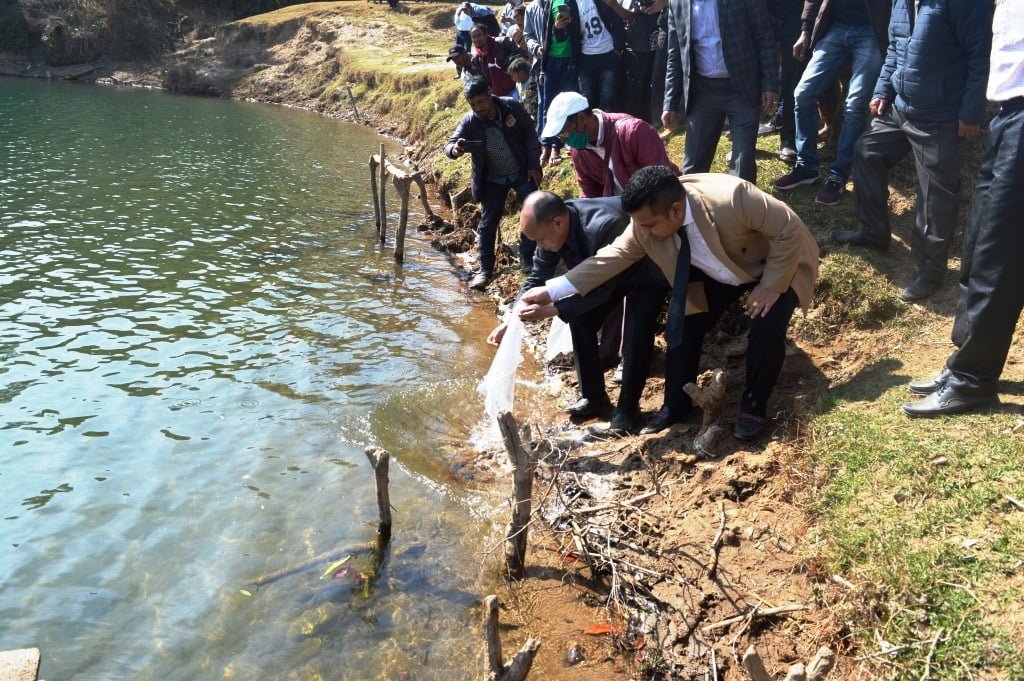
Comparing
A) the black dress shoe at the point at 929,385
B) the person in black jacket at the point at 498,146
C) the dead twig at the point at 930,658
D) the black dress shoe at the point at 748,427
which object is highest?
the person in black jacket at the point at 498,146

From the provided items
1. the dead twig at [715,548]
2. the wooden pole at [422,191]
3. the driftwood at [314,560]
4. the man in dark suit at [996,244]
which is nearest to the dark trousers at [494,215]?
the wooden pole at [422,191]

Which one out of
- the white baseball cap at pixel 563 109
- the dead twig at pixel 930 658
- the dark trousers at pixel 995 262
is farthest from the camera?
the white baseball cap at pixel 563 109

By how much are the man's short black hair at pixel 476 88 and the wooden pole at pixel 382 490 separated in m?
5.26

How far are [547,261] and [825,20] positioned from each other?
3829mm

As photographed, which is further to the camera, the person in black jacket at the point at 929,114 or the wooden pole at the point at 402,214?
the wooden pole at the point at 402,214

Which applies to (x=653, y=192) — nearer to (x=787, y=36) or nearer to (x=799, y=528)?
(x=799, y=528)

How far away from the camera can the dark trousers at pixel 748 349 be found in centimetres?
503

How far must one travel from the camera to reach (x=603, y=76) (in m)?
9.95

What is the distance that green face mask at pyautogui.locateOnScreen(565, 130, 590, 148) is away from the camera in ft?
20.6

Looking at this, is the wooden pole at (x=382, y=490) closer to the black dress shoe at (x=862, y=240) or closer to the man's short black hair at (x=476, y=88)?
the black dress shoe at (x=862, y=240)

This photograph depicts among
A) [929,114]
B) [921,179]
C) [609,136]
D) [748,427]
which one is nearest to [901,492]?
[748,427]

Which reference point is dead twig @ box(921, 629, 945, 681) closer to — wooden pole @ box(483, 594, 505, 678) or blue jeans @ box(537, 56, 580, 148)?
wooden pole @ box(483, 594, 505, 678)

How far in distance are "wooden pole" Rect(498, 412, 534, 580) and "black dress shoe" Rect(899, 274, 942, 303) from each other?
3665mm

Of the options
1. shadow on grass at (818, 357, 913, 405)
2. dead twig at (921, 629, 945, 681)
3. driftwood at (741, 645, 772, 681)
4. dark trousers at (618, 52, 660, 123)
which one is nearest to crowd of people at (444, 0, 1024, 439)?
shadow on grass at (818, 357, 913, 405)
